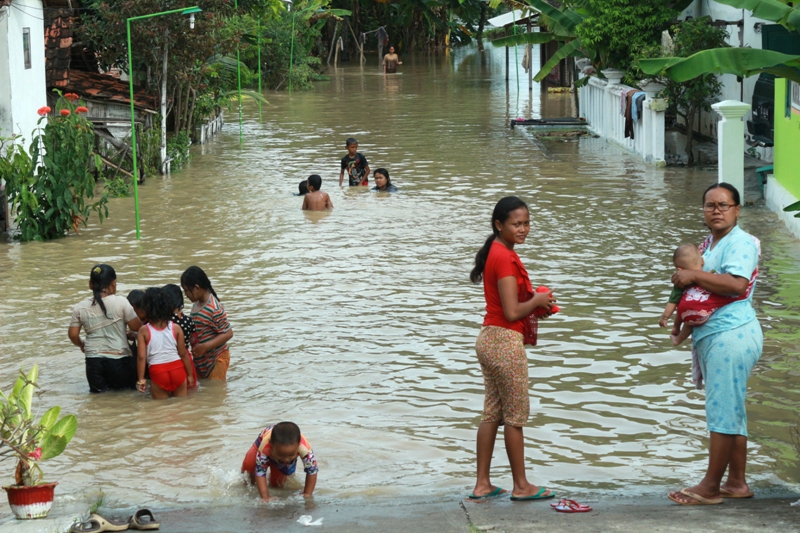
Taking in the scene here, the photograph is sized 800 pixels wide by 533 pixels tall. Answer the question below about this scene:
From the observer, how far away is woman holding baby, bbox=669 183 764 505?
5832 millimetres

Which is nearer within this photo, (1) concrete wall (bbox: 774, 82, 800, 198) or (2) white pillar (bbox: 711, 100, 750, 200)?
(1) concrete wall (bbox: 774, 82, 800, 198)

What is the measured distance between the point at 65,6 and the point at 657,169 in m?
11.3

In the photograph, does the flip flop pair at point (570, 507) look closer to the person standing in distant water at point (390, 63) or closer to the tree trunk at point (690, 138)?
the tree trunk at point (690, 138)

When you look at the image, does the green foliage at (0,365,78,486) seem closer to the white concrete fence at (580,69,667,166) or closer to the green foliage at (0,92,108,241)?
the green foliage at (0,92,108,241)

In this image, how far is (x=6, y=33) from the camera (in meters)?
15.6

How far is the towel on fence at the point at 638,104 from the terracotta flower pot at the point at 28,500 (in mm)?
17219

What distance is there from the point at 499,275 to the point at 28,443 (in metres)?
2.72

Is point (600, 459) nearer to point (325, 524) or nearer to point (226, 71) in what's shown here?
point (325, 524)

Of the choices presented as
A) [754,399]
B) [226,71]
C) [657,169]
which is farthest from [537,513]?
[226,71]

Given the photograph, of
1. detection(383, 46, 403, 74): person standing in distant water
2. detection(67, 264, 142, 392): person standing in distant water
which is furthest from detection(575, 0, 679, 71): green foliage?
detection(383, 46, 403, 74): person standing in distant water

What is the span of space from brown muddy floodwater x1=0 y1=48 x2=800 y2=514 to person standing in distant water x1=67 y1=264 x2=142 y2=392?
19cm

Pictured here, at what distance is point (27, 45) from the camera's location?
17.1 m

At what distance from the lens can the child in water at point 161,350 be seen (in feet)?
28.2

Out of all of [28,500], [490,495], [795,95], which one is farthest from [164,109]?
[490,495]
